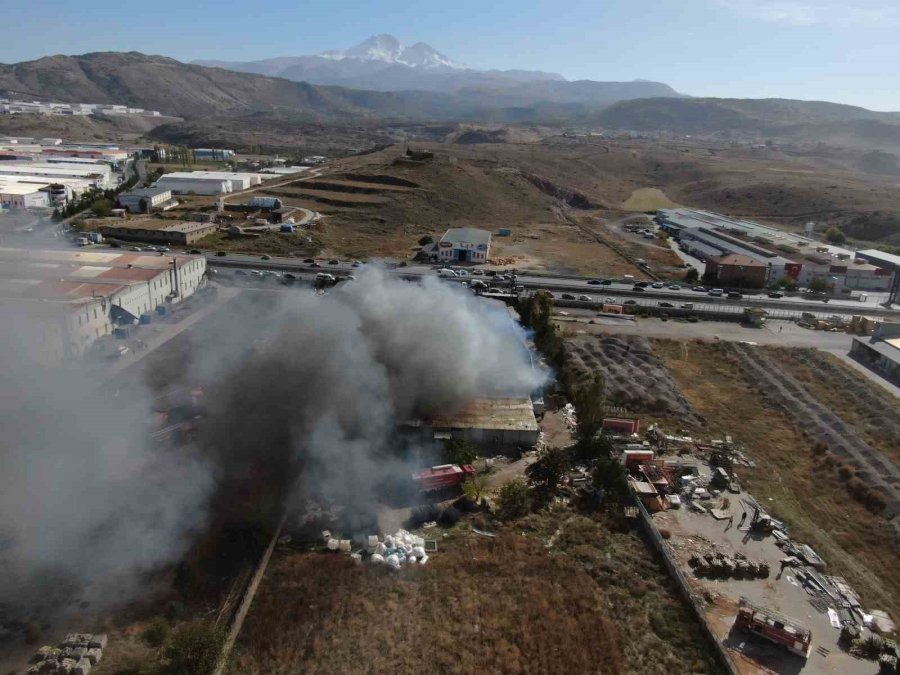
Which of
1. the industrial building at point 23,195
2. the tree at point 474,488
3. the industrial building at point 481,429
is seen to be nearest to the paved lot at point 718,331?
the industrial building at point 481,429

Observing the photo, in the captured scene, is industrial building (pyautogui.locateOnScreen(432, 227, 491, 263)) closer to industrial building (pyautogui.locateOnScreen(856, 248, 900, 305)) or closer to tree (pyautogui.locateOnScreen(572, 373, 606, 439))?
tree (pyautogui.locateOnScreen(572, 373, 606, 439))

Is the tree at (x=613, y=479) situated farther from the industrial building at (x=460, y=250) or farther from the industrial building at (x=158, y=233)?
the industrial building at (x=158, y=233)

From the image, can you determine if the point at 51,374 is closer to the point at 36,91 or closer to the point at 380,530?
the point at 380,530

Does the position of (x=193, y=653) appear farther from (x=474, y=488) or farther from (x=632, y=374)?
(x=632, y=374)

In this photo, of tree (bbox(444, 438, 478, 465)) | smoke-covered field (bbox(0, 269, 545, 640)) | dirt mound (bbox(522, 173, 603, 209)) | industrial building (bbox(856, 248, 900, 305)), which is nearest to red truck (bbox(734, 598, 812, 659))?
tree (bbox(444, 438, 478, 465))

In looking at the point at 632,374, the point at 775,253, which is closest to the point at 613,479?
the point at 632,374

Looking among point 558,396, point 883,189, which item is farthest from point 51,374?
point 883,189
